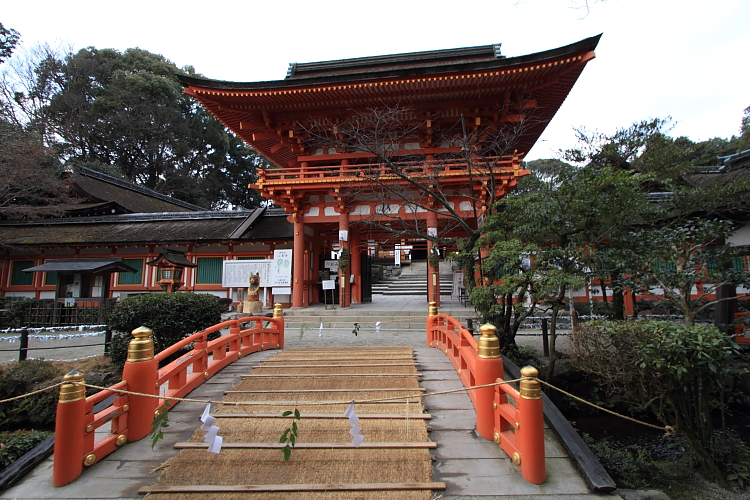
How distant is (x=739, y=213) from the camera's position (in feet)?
30.3

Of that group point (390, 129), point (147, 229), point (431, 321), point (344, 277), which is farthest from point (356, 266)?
point (147, 229)

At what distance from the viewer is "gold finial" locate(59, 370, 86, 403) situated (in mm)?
2889

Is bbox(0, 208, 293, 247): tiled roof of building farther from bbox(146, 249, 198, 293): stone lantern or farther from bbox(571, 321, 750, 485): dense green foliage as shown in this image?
bbox(571, 321, 750, 485): dense green foliage

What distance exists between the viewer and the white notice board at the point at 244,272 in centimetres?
1291

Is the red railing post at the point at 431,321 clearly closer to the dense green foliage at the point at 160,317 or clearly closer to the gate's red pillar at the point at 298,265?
the dense green foliage at the point at 160,317

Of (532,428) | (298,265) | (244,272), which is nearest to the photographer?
(532,428)

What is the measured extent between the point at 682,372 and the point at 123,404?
5316 millimetres

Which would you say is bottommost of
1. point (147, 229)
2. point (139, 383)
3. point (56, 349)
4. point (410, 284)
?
point (56, 349)

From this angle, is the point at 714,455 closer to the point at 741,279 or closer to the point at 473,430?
the point at 473,430

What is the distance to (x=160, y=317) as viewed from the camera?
6055mm

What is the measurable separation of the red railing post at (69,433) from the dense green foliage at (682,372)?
489 centimetres

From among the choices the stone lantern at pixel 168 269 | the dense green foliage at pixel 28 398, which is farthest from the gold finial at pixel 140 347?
the stone lantern at pixel 168 269

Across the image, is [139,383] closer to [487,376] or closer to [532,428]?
[487,376]

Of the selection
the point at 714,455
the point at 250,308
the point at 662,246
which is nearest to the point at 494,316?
the point at 662,246
